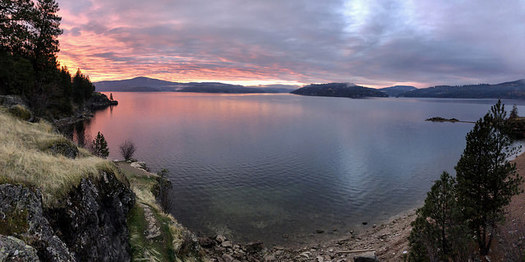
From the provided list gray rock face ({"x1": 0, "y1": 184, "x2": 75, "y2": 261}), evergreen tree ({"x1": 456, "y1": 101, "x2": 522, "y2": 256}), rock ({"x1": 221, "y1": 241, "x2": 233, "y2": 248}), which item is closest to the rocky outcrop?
gray rock face ({"x1": 0, "y1": 184, "x2": 75, "y2": 261})

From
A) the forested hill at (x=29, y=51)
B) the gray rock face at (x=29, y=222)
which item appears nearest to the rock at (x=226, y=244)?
the gray rock face at (x=29, y=222)

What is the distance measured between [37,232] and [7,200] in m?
1.15

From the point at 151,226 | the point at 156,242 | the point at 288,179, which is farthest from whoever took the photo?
the point at 288,179

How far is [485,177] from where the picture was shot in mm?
17219

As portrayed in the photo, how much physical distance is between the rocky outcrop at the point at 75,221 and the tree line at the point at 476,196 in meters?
17.2

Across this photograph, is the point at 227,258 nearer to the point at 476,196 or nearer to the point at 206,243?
the point at 206,243

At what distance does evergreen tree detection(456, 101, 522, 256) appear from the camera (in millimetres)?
16891

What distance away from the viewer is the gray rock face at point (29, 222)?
6.02m

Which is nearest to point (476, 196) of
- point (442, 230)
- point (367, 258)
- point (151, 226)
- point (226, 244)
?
point (442, 230)

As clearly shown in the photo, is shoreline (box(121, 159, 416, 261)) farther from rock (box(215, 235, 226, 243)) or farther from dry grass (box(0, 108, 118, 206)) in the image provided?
dry grass (box(0, 108, 118, 206))

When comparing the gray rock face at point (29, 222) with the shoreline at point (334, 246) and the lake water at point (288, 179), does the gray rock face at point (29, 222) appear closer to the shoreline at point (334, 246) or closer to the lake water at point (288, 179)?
the shoreline at point (334, 246)

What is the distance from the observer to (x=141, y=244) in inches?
500

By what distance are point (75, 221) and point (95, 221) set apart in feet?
4.62

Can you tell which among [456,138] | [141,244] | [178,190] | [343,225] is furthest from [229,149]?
[456,138]
